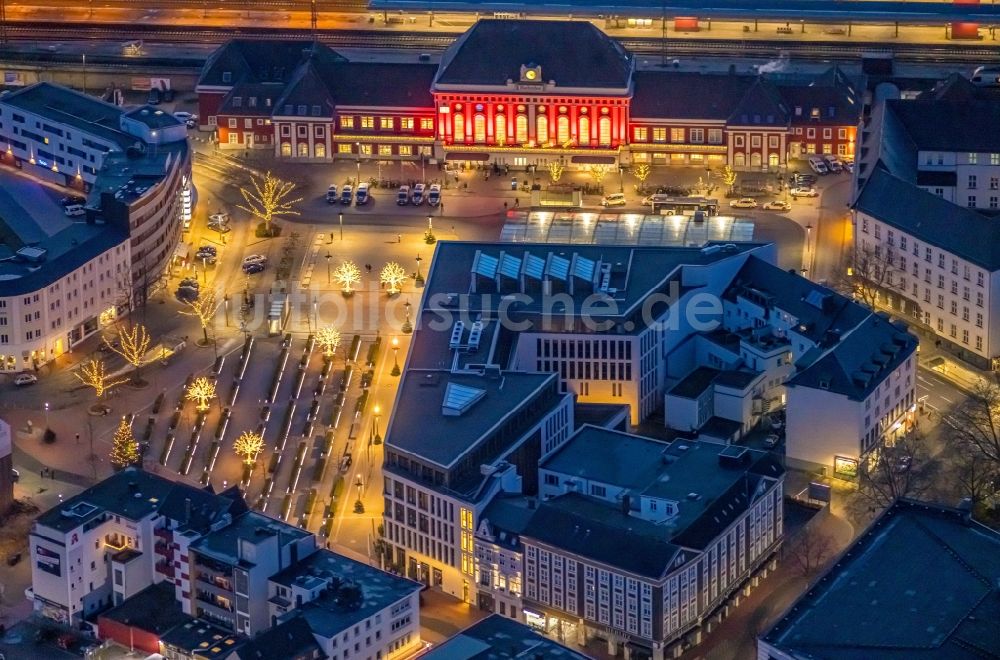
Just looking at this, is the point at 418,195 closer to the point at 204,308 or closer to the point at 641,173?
the point at 641,173

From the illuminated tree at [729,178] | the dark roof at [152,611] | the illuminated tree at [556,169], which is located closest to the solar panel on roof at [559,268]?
the illuminated tree at [729,178]

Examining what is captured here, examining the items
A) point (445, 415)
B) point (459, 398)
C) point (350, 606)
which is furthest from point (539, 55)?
point (350, 606)

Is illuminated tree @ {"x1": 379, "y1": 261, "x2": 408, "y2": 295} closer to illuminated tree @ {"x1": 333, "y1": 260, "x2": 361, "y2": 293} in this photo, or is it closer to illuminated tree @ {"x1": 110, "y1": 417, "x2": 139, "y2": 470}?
illuminated tree @ {"x1": 333, "y1": 260, "x2": 361, "y2": 293}

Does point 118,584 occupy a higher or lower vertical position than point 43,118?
lower

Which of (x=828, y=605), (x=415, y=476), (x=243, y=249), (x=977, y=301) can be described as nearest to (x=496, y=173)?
(x=243, y=249)

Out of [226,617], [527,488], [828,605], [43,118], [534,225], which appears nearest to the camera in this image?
[828,605]

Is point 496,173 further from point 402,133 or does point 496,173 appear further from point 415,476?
point 415,476

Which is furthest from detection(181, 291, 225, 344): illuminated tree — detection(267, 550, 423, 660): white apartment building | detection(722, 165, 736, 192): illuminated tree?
detection(722, 165, 736, 192): illuminated tree
